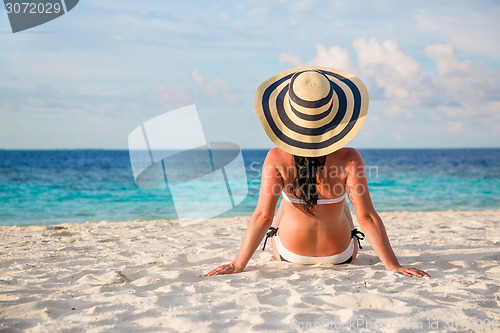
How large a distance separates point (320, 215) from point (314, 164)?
0.40 meters

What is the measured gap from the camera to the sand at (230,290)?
6.49ft

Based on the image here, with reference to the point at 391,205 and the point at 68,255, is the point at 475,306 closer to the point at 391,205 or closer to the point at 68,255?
the point at 68,255

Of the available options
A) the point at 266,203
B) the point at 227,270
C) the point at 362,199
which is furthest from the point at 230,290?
the point at 362,199

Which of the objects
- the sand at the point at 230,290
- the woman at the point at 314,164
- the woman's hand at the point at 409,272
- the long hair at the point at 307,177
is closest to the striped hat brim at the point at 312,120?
the woman at the point at 314,164

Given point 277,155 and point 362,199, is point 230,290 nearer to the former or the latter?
point 277,155

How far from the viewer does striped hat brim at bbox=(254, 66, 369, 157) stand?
2.53m

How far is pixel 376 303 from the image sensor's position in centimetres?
219

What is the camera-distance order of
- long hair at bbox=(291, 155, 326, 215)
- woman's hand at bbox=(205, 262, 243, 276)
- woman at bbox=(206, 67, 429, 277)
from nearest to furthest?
woman at bbox=(206, 67, 429, 277), long hair at bbox=(291, 155, 326, 215), woman's hand at bbox=(205, 262, 243, 276)

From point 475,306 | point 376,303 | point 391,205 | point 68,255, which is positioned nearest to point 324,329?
point 376,303

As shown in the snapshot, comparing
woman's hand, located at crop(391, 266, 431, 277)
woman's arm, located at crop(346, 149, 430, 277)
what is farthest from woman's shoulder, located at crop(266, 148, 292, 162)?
woman's hand, located at crop(391, 266, 431, 277)

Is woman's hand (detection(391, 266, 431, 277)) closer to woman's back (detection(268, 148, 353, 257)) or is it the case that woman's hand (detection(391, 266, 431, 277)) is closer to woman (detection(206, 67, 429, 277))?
woman (detection(206, 67, 429, 277))

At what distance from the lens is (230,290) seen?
2.46m

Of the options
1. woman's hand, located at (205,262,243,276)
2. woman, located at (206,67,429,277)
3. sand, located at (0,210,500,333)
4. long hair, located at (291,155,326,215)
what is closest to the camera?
sand, located at (0,210,500,333)

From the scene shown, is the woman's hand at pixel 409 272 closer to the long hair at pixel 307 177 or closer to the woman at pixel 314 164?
the woman at pixel 314 164
